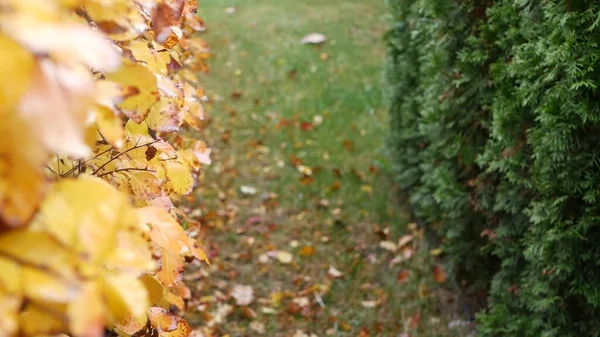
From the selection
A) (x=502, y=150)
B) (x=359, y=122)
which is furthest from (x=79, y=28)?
(x=359, y=122)

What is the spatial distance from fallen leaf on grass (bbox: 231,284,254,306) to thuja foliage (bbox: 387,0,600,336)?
4.21 feet

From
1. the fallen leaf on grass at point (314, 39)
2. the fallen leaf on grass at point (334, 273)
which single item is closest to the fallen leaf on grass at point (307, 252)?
the fallen leaf on grass at point (334, 273)

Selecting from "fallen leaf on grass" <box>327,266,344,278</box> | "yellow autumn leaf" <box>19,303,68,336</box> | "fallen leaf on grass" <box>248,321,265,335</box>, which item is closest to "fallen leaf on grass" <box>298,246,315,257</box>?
"fallen leaf on grass" <box>327,266,344,278</box>

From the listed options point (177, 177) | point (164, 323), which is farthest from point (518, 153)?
point (164, 323)

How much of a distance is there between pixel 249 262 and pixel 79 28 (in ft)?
11.6

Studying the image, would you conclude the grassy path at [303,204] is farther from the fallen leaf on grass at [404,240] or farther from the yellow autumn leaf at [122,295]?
the yellow autumn leaf at [122,295]

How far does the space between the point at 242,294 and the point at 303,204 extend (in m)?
1.14

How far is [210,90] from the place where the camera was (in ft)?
21.8

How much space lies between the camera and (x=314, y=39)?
7477mm

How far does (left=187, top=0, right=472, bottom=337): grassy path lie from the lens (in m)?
3.46

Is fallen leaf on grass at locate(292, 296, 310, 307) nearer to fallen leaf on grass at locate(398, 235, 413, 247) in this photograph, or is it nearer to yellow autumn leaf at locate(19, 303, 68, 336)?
fallen leaf on grass at locate(398, 235, 413, 247)

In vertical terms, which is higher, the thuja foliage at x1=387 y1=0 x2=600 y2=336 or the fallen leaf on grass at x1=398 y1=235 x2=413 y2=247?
the thuja foliage at x1=387 y1=0 x2=600 y2=336

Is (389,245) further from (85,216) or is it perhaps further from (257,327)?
(85,216)

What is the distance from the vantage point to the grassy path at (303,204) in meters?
3.46
